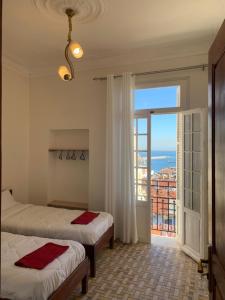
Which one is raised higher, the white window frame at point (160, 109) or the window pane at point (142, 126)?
the white window frame at point (160, 109)

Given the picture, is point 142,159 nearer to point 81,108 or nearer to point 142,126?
point 142,126

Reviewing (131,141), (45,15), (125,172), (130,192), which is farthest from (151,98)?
(45,15)

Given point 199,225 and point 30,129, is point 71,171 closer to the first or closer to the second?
point 30,129

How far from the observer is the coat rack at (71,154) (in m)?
4.41

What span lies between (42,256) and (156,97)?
2905 mm

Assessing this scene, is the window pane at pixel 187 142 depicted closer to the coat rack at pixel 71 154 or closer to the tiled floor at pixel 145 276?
the tiled floor at pixel 145 276

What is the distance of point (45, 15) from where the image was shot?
266cm

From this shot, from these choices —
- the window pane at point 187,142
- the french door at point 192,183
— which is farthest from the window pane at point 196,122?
the window pane at point 187,142

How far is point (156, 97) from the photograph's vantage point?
12.6 feet

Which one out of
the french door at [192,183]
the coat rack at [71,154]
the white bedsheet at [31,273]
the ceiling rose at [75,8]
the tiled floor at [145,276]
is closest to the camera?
the white bedsheet at [31,273]

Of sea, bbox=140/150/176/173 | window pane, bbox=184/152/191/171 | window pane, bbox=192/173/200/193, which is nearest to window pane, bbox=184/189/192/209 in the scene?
window pane, bbox=192/173/200/193

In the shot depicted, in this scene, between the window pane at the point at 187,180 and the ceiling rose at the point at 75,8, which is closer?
the ceiling rose at the point at 75,8

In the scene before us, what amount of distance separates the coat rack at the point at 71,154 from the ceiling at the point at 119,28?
1.71 m

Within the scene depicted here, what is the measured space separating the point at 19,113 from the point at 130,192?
8.50 ft
